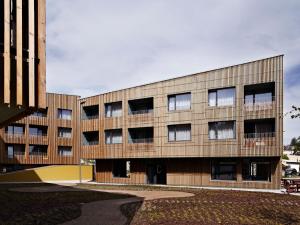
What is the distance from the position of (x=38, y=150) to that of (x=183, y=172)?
29.5m

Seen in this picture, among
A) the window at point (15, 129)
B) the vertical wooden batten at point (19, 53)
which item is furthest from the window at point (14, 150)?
the vertical wooden batten at point (19, 53)

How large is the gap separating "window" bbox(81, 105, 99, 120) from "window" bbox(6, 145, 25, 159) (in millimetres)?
14976

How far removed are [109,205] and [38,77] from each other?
11.6m

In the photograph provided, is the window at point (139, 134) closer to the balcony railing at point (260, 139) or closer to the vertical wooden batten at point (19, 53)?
the balcony railing at point (260, 139)

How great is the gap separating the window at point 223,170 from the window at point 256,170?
1109 millimetres

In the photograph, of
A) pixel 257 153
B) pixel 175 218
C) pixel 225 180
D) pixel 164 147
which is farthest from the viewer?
pixel 164 147

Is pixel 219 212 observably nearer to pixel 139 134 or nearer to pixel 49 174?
pixel 139 134

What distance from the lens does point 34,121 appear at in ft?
189

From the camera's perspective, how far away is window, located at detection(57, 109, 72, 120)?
61.0 metres

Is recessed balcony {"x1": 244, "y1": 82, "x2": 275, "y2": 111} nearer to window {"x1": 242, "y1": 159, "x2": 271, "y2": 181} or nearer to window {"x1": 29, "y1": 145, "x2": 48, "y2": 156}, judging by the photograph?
window {"x1": 242, "y1": 159, "x2": 271, "y2": 181}

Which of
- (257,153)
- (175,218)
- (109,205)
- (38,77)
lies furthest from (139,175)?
(38,77)

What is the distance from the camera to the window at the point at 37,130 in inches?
2292

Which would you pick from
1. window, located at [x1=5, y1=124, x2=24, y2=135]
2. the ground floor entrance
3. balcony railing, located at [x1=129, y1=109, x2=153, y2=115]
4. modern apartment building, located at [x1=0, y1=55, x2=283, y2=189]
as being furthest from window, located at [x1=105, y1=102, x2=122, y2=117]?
window, located at [x1=5, y1=124, x2=24, y2=135]

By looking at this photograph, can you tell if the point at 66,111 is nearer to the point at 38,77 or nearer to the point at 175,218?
the point at 175,218
